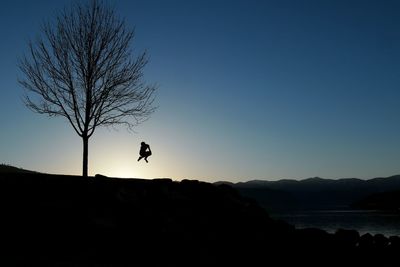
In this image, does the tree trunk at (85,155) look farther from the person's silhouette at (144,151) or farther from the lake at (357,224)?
the lake at (357,224)

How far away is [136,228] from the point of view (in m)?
15.8

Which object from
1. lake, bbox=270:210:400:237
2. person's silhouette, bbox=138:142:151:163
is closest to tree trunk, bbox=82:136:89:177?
person's silhouette, bbox=138:142:151:163

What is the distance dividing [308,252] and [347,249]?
8.51ft

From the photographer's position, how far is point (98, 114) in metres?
24.0

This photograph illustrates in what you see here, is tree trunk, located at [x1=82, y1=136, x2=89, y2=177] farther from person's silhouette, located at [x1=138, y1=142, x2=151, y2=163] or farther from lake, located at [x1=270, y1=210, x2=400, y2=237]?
lake, located at [x1=270, y1=210, x2=400, y2=237]

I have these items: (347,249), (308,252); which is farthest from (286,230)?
(347,249)

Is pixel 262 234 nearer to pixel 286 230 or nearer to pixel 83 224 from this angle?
pixel 286 230

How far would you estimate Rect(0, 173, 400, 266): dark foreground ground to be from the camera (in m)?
14.4

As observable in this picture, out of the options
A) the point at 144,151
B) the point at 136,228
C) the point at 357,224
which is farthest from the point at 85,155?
the point at 357,224

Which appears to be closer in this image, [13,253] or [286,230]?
[13,253]

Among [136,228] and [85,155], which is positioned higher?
[85,155]

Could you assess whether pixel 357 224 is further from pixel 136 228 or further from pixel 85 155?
pixel 136 228

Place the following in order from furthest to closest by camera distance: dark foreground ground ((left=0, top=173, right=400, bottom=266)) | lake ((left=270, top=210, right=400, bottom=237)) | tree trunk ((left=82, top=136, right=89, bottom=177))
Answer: lake ((left=270, top=210, right=400, bottom=237)) < tree trunk ((left=82, top=136, right=89, bottom=177)) < dark foreground ground ((left=0, top=173, right=400, bottom=266))

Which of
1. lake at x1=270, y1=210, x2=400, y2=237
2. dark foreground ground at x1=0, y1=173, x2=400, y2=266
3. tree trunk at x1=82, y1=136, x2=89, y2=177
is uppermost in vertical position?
tree trunk at x1=82, y1=136, x2=89, y2=177
